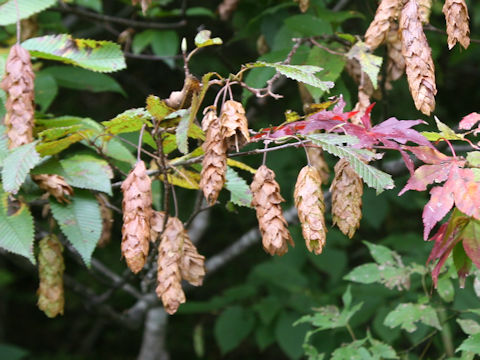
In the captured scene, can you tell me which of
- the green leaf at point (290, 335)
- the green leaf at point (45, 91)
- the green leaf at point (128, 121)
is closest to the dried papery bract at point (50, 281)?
the green leaf at point (128, 121)

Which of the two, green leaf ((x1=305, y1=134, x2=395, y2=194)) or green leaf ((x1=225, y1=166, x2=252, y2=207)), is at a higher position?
green leaf ((x1=305, y1=134, x2=395, y2=194))

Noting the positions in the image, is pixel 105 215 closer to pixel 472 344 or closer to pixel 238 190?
pixel 238 190

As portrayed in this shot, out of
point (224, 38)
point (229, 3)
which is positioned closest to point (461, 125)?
point (229, 3)

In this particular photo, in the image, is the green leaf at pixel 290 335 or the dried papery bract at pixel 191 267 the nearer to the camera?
the dried papery bract at pixel 191 267

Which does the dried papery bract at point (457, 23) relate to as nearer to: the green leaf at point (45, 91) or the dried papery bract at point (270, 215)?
the dried papery bract at point (270, 215)

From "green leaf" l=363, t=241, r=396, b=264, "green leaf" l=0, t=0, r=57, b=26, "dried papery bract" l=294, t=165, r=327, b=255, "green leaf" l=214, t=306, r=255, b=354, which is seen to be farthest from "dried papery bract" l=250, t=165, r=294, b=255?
"green leaf" l=214, t=306, r=255, b=354

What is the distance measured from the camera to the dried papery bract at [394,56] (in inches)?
59.3

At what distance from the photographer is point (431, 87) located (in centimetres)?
99

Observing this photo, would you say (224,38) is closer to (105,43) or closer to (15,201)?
(105,43)

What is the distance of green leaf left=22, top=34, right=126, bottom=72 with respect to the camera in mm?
1440

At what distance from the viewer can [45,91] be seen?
1.83m

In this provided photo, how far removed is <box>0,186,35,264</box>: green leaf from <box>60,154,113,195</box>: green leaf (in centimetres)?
13

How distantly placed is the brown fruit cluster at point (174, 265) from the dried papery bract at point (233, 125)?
21cm

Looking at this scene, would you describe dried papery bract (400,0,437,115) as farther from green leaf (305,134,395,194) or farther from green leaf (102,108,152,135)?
green leaf (102,108,152,135)
